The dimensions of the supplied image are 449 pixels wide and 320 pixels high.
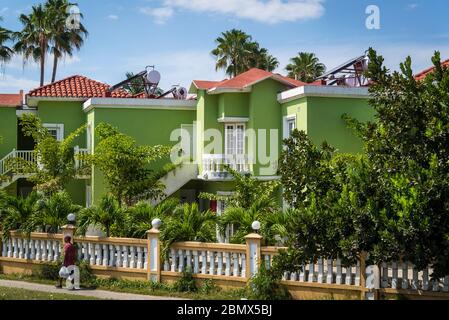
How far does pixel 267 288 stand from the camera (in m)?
14.5

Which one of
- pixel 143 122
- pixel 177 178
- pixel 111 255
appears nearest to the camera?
pixel 111 255

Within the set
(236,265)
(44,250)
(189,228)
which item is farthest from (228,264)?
(44,250)

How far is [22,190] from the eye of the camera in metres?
31.4

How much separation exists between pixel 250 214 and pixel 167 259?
2.26 m

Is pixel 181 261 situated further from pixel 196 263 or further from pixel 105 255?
pixel 105 255

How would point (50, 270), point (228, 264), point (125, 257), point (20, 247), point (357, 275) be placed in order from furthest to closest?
point (20, 247) → point (50, 270) → point (125, 257) → point (228, 264) → point (357, 275)

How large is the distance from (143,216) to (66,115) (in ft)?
43.1

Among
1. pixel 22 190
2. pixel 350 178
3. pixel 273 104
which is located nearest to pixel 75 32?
pixel 22 190

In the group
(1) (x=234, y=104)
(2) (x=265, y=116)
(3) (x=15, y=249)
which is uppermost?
(1) (x=234, y=104)

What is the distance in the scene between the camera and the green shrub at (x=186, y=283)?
52.0 ft

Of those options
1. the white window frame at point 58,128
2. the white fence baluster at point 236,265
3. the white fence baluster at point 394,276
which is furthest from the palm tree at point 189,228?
the white window frame at point 58,128

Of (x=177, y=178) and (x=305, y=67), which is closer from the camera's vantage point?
(x=177, y=178)

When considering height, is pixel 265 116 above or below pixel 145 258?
above

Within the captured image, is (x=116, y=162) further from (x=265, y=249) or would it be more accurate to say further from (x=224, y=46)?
(x=224, y=46)
